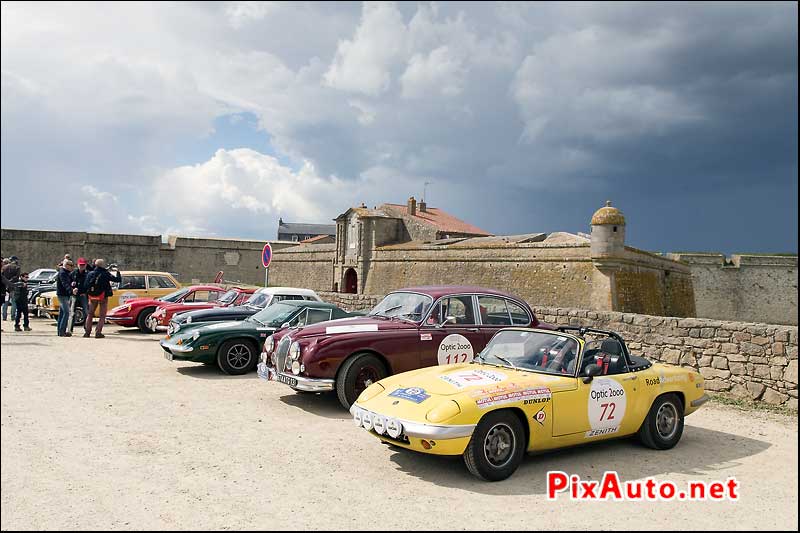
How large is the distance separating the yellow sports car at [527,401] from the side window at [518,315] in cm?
205

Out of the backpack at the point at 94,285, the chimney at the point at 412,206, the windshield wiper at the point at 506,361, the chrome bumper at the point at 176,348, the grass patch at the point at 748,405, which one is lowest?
the grass patch at the point at 748,405

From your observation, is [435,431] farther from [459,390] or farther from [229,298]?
[229,298]

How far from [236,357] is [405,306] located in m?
3.55

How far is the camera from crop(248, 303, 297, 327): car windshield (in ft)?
34.6

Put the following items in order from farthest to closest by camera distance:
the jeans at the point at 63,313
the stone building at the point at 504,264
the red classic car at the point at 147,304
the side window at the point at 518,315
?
the stone building at the point at 504,264, the red classic car at the point at 147,304, the jeans at the point at 63,313, the side window at the point at 518,315

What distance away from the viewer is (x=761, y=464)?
605 centimetres

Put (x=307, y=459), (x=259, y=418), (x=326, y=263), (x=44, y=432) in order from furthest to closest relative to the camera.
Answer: (x=326, y=263)
(x=259, y=418)
(x=44, y=432)
(x=307, y=459)

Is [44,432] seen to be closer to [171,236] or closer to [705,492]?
[705,492]

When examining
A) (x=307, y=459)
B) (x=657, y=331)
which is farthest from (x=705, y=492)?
(x=657, y=331)

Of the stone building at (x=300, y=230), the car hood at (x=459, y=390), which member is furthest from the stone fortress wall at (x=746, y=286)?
the stone building at (x=300, y=230)

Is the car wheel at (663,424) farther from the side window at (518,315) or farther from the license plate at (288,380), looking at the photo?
the license plate at (288,380)

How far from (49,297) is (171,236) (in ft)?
67.1

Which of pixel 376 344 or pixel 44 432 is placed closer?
pixel 44 432

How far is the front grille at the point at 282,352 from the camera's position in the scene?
26.4 feet
